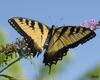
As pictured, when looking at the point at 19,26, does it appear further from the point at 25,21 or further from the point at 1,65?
the point at 1,65

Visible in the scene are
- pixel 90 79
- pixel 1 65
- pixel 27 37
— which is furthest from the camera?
pixel 90 79

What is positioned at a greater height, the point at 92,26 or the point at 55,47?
the point at 92,26

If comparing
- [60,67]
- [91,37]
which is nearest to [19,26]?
[91,37]

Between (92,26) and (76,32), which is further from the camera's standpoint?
(76,32)

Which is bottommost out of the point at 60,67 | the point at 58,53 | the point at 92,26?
the point at 60,67

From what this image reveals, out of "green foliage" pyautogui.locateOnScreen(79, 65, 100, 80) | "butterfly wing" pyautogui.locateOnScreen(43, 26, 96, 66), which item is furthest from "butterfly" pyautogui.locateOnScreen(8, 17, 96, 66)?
"green foliage" pyautogui.locateOnScreen(79, 65, 100, 80)

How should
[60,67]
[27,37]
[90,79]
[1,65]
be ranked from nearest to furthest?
1. [1,65]
2. [27,37]
3. [90,79]
4. [60,67]

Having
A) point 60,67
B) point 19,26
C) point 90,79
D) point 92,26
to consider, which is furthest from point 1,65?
point 60,67

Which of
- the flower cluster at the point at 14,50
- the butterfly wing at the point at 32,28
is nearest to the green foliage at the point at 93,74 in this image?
the butterfly wing at the point at 32,28
